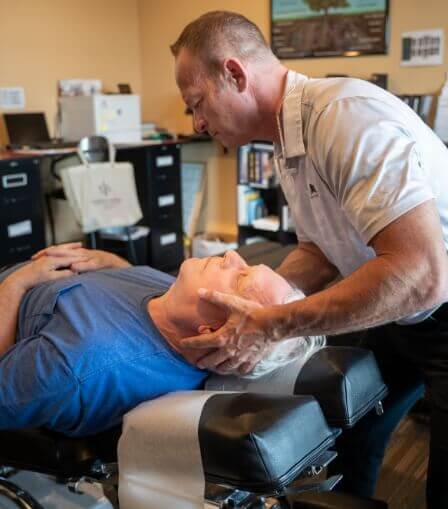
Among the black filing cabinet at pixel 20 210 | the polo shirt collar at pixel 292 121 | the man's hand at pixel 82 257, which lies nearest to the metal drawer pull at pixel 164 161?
the black filing cabinet at pixel 20 210

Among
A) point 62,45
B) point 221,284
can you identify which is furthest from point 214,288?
point 62,45

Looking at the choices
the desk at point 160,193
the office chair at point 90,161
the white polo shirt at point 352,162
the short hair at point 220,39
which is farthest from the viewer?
the desk at point 160,193

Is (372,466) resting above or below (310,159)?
below

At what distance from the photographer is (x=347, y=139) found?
40.4 inches

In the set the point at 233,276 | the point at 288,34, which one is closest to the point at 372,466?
the point at 233,276

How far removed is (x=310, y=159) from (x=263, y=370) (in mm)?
391

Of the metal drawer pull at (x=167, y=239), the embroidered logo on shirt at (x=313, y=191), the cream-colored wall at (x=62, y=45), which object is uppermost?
the cream-colored wall at (x=62, y=45)

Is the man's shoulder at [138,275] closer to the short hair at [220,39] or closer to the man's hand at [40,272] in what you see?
the man's hand at [40,272]

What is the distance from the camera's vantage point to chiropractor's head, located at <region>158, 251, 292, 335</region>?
3.80ft

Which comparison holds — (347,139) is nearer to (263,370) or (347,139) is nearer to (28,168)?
(263,370)

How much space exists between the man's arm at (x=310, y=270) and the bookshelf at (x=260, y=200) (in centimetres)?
232

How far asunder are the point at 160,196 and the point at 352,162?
10.3 feet

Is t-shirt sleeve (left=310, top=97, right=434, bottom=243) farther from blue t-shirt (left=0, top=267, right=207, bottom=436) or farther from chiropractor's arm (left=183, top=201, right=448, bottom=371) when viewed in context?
blue t-shirt (left=0, top=267, right=207, bottom=436)

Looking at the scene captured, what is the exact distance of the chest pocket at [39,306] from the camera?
1.22 metres
